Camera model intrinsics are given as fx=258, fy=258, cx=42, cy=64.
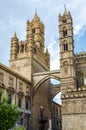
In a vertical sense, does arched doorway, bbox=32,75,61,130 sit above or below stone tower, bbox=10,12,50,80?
below

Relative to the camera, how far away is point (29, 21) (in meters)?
55.8

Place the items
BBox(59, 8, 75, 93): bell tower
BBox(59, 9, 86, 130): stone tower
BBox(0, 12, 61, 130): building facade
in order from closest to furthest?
BBox(59, 9, 86, 130): stone tower
BBox(0, 12, 61, 130): building facade
BBox(59, 8, 75, 93): bell tower

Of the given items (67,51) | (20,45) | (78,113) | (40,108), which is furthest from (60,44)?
(78,113)

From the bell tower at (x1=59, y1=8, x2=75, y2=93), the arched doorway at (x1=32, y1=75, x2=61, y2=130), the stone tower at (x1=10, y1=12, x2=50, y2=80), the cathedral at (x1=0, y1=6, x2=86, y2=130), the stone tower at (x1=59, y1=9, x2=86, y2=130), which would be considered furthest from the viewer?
the stone tower at (x1=10, y1=12, x2=50, y2=80)

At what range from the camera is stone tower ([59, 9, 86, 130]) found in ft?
114

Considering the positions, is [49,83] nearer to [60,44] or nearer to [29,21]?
[60,44]

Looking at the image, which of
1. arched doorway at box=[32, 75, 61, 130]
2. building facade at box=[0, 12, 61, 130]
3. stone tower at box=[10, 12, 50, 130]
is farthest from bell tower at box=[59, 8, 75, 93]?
stone tower at box=[10, 12, 50, 130]

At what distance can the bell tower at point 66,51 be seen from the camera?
4172 cm

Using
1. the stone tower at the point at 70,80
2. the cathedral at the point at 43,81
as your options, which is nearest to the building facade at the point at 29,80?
the cathedral at the point at 43,81

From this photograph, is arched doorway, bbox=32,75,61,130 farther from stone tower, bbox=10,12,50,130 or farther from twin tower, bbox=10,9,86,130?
twin tower, bbox=10,9,86,130

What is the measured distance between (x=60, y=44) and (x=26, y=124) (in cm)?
1510

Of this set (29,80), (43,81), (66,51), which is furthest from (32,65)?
(66,51)

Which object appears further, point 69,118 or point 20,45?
point 20,45

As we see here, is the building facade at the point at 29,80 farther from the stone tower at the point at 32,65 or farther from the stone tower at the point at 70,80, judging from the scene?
the stone tower at the point at 70,80
